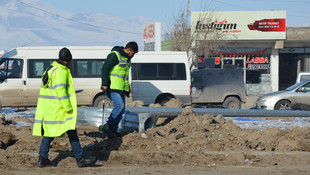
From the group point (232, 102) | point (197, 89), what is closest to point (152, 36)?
point (197, 89)

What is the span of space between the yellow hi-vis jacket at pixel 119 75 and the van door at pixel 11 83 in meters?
8.87

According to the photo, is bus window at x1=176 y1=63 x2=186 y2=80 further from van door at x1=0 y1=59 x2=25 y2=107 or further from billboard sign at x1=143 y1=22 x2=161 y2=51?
billboard sign at x1=143 y1=22 x2=161 y2=51

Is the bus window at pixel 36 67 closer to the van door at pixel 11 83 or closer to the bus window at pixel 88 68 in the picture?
the van door at pixel 11 83

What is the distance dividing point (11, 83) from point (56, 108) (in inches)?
397

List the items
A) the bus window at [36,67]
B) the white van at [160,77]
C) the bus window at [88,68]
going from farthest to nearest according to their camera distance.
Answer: the white van at [160,77] < the bus window at [88,68] < the bus window at [36,67]

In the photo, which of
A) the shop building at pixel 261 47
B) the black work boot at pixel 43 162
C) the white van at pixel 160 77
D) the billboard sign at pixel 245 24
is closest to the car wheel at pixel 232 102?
the white van at pixel 160 77

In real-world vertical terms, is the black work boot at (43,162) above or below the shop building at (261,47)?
below

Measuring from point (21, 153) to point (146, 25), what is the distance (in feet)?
78.3

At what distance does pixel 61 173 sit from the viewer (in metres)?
6.82

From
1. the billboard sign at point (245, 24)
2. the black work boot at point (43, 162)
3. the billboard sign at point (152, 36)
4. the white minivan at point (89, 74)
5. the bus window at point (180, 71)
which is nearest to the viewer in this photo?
the black work boot at point (43, 162)

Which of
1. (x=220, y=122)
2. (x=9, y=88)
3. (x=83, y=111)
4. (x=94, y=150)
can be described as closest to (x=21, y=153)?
(x=94, y=150)

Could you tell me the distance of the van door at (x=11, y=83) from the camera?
53.1 feet

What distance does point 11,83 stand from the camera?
16.2 m

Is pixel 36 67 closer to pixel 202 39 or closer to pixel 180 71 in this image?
pixel 180 71
